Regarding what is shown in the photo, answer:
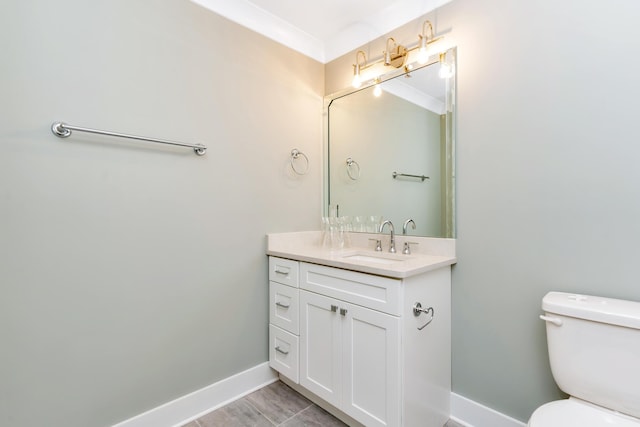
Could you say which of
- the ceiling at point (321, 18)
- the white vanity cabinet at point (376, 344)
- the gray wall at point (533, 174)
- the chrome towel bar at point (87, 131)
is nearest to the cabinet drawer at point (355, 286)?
the white vanity cabinet at point (376, 344)

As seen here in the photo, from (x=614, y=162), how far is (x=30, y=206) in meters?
2.26

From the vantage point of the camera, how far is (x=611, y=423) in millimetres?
990

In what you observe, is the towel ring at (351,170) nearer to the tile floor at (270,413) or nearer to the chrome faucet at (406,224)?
the chrome faucet at (406,224)

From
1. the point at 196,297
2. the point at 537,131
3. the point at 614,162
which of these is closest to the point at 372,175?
the point at 537,131

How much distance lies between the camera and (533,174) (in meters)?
1.34

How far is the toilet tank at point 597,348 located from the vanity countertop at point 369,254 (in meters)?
0.50

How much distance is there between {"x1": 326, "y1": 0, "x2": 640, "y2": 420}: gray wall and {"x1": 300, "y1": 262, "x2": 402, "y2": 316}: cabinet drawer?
52 cm

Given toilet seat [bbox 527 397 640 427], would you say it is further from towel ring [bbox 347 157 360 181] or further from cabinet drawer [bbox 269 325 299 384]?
towel ring [bbox 347 157 360 181]

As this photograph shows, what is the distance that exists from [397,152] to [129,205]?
151 cm

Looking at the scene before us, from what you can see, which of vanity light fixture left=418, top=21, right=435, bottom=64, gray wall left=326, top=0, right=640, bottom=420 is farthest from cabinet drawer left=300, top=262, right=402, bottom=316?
vanity light fixture left=418, top=21, right=435, bottom=64

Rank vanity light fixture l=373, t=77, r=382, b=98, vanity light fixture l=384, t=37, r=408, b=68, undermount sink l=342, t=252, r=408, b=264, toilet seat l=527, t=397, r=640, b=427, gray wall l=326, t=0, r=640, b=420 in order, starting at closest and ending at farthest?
toilet seat l=527, t=397, r=640, b=427 → gray wall l=326, t=0, r=640, b=420 → undermount sink l=342, t=252, r=408, b=264 → vanity light fixture l=384, t=37, r=408, b=68 → vanity light fixture l=373, t=77, r=382, b=98

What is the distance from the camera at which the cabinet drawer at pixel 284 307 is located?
5.70 feet

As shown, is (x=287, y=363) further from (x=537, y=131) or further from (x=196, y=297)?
(x=537, y=131)

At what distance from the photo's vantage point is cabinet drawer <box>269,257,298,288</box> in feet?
5.73
